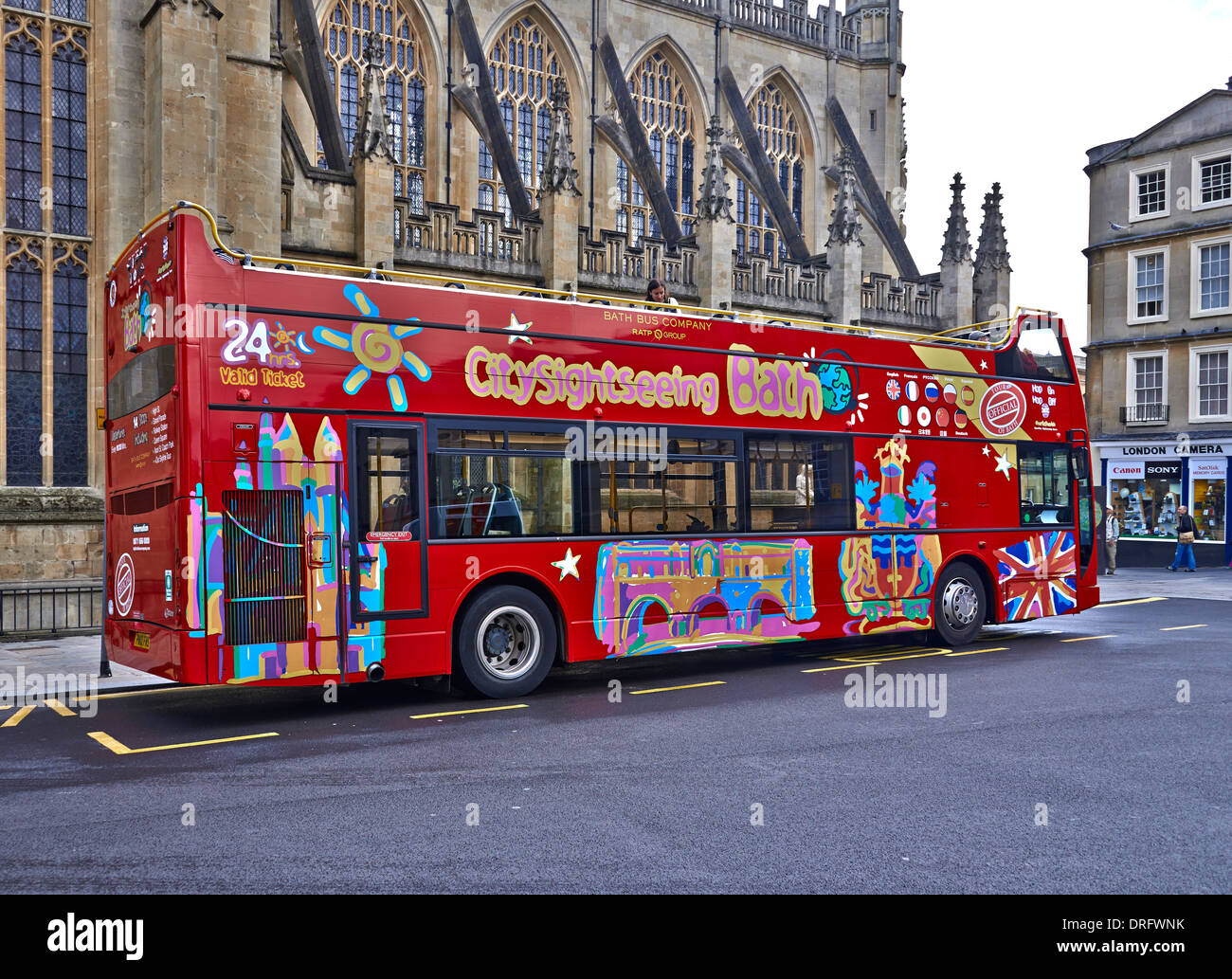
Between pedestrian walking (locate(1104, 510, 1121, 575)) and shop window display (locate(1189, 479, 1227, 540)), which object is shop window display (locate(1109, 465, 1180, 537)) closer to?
shop window display (locate(1189, 479, 1227, 540))

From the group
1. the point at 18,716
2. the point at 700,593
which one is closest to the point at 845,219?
the point at 700,593

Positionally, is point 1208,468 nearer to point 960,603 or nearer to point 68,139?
point 960,603

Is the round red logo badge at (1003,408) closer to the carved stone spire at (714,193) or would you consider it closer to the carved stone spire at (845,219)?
the carved stone spire at (714,193)

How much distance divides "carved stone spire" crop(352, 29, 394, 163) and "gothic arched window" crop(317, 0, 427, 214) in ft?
15.8

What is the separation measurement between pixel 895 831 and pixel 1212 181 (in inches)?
1268

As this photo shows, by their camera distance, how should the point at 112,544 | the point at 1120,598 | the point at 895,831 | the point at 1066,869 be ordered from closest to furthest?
the point at 1066,869
the point at 895,831
the point at 112,544
the point at 1120,598

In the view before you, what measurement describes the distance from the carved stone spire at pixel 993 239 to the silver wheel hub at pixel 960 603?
64.2 ft

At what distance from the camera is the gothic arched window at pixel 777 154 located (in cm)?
3231

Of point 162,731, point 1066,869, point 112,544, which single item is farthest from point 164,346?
point 1066,869

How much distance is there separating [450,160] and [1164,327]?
2114 centimetres

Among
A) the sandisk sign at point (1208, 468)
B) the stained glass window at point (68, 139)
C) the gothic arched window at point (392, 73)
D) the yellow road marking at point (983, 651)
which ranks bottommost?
the yellow road marking at point (983, 651)

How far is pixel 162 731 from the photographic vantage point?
27.1ft

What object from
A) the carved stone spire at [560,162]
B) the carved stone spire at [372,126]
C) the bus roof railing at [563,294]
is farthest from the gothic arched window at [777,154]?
A: the bus roof railing at [563,294]

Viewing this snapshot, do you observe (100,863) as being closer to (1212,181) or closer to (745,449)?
(745,449)
